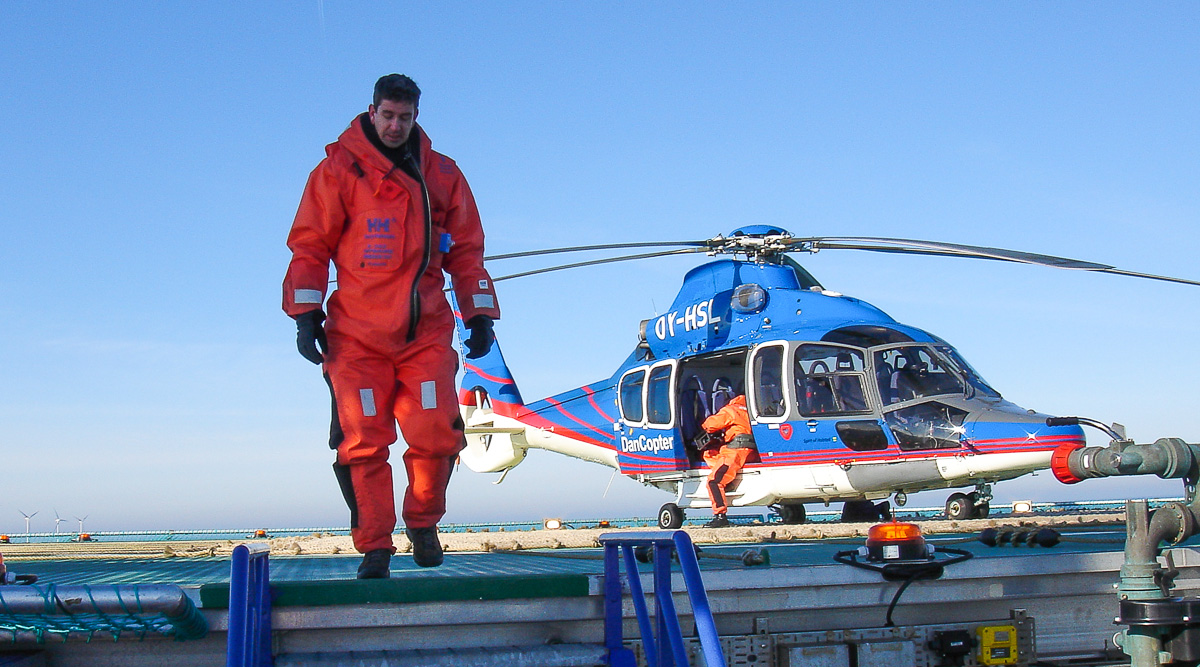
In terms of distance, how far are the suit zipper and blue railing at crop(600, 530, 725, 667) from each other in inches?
45.2

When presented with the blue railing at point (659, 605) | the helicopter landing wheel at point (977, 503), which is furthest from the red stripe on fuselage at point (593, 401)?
the blue railing at point (659, 605)

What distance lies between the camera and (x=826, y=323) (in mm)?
9984

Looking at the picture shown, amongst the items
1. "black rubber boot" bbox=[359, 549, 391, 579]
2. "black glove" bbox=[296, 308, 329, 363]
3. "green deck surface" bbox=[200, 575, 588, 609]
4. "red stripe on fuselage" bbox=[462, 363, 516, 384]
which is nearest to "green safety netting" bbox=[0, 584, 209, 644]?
"green deck surface" bbox=[200, 575, 588, 609]

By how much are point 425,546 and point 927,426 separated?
21.2 feet

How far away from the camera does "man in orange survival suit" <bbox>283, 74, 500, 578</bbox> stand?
372 cm

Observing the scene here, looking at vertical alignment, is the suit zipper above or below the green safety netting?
above

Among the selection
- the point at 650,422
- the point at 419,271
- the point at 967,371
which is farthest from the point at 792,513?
the point at 419,271

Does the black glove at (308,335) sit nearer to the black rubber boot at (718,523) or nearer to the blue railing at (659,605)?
the blue railing at (659,605)

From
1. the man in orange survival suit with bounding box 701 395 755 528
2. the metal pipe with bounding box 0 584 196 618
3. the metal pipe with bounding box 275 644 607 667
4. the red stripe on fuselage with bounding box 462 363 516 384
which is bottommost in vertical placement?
the metal pipe with bounding box 275 644 607 667

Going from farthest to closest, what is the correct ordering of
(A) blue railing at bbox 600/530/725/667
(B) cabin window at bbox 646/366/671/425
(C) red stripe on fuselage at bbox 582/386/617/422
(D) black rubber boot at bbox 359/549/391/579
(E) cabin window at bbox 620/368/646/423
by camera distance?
(C) red stripe on fuselage at bbox 582/386/617/422, (E) cabin window at bbox 620/368/646/423, (B) cabin window at bbox 646/366/671/425, (D) black rubber boot at bbox 359/549/391/579, (A) blue railing at bbox 600/530/725/667

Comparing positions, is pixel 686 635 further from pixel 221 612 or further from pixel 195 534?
pixel 195 534

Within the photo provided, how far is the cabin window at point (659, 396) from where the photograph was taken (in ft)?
37.1

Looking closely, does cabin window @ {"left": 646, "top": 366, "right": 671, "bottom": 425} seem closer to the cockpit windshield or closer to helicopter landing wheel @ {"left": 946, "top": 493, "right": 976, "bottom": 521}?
the cockpit windshield

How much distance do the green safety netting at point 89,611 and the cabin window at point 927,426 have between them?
763 centimetres
